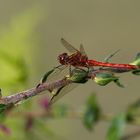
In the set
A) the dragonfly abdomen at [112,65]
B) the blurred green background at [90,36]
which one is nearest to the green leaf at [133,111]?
the dragonfly abdomen at [112,65]

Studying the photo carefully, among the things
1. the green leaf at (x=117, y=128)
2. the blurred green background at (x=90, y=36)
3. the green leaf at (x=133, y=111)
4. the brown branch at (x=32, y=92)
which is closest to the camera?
the brown branch at (x=32, y=92)

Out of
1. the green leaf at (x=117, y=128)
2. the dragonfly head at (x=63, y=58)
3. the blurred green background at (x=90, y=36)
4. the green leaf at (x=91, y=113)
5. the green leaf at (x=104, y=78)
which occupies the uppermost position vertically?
the blurred green background at (x=90, y=36)

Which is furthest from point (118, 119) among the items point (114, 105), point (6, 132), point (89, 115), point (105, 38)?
point (105, 38)

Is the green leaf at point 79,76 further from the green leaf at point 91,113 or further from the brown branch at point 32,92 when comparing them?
the green leaf at point 91,113

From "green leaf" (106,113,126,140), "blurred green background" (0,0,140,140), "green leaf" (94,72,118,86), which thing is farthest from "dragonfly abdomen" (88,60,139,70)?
"blurred green background" (0,0,140,140)

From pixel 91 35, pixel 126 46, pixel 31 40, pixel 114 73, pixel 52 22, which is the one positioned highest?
pixel 52 22

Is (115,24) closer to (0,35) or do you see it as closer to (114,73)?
(0,35)
